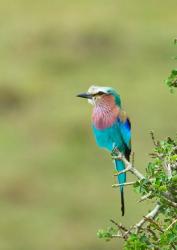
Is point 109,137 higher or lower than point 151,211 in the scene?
higher

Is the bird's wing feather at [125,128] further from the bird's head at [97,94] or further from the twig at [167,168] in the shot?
the twig at [167,168]

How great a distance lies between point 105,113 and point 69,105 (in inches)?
855

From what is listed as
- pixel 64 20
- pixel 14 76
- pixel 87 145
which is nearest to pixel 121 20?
pixel 64 20

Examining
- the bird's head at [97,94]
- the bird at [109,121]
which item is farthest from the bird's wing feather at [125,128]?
the bird's head at [97,94]

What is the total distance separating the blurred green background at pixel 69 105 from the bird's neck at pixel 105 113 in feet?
44.2

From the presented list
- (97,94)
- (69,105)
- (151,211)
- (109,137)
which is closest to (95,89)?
(97,94)

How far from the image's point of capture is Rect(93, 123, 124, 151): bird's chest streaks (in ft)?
23.8

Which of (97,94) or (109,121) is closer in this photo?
(97,94)

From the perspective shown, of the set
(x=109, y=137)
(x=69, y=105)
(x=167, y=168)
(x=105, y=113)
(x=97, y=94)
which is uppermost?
(x=69, y=105)

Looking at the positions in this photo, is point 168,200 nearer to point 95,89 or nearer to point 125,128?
point 95,89

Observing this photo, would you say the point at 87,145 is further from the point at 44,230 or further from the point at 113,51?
the point at 113,51

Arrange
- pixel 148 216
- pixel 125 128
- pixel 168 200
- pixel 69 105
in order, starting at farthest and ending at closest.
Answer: pixel 69 105, pixel 125 128, pixel 148 216, pixel 168 200

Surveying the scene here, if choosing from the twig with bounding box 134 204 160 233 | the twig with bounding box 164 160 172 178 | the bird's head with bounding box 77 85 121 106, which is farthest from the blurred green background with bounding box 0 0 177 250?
the twig with bounding box 164 160 172 178

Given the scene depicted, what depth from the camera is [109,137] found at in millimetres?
7367
